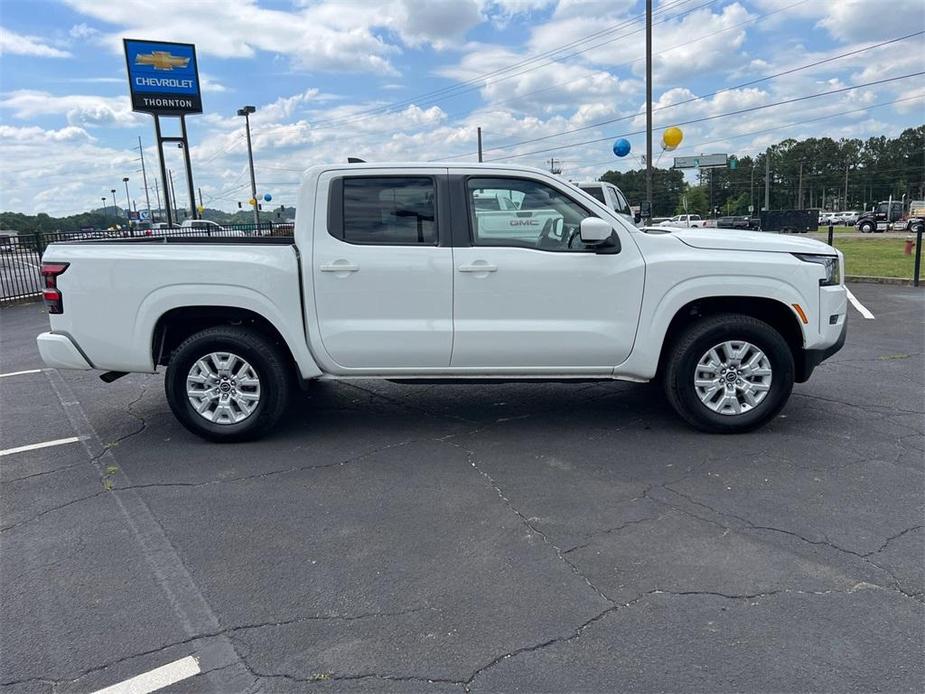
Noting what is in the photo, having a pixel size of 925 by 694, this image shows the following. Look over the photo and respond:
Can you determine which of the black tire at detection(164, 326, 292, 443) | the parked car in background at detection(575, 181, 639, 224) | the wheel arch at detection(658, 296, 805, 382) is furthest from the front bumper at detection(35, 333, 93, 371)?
the parked car in background at detection(575, 181, 639, 224)

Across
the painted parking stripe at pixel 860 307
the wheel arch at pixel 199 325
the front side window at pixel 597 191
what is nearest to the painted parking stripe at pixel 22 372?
Result: the wheel arch at pixel 199 325

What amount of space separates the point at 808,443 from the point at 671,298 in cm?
140

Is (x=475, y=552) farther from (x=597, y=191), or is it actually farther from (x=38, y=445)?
(x=597, y=191)

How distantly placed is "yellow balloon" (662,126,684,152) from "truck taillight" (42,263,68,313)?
19328 millimetres

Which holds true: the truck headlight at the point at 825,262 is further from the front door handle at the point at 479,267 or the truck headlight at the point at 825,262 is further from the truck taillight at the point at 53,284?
the truck taillight at the point at 53,284

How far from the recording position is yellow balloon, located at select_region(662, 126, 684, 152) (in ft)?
67.9

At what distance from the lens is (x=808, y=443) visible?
468 cm

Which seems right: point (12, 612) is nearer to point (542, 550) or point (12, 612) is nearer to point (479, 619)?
point (479, 619)

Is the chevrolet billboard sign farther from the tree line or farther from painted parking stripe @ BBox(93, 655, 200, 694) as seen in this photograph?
the tree line

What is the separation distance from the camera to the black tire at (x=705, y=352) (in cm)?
473

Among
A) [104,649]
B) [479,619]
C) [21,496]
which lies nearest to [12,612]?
[104,649]

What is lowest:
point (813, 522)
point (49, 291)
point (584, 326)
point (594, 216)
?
point (813, 522)

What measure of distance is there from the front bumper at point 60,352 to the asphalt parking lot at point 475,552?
652mm

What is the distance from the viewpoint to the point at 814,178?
117688 mm
